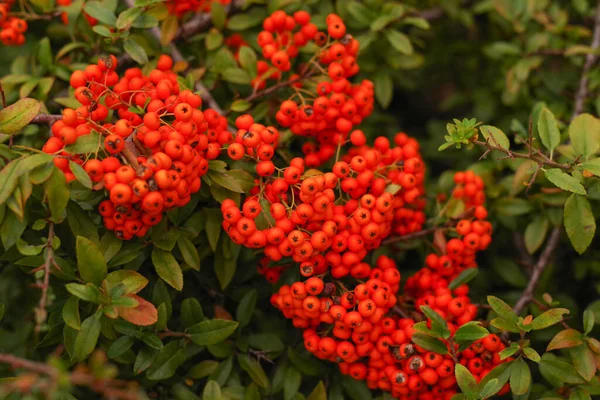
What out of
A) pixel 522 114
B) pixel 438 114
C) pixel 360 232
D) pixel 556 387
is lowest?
pixel 438 114

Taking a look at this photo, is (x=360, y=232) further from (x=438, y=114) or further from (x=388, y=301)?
(x=438, y=114)

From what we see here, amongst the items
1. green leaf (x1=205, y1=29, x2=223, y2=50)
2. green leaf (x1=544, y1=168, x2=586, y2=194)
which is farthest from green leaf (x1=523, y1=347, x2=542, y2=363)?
green leaf (x1=205, y1=29, x2=223, y2=50)

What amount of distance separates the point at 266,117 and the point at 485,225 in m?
1.49

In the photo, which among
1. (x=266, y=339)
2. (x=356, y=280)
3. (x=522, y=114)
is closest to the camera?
(x=356, y=280)

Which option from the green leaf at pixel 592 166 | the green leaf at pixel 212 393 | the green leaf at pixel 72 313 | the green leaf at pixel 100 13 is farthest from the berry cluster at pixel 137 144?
the green leaf at pixel 592 166

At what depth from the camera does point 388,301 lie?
3.10m

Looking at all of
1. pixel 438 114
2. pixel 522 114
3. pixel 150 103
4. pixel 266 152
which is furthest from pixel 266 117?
pixel 438 114

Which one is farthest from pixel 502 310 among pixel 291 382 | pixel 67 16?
pixel 67 16

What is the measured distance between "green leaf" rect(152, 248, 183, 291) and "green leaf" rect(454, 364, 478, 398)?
56.7 inches

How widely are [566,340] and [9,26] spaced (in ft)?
12.3

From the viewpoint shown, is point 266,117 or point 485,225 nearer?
point 485,225

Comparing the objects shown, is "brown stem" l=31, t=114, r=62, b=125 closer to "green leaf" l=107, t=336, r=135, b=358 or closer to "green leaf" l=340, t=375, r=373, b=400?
"green leaf" l=107, t=336, r=135, b=358

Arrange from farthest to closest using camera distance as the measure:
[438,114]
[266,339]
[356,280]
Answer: [438,114], [266,339], [356,280]

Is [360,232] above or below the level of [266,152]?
below
